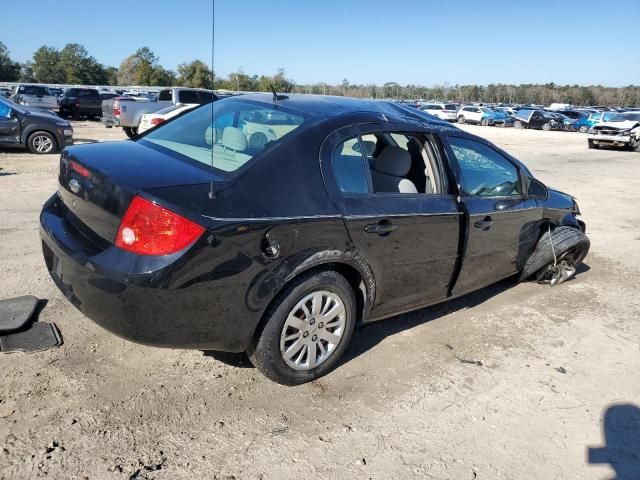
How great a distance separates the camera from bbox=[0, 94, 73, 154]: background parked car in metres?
12.1

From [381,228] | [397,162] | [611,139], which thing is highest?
[397,162]

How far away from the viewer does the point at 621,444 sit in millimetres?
2861

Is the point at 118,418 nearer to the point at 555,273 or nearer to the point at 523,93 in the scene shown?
the point at 555,273

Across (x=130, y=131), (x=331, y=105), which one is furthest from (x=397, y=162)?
(x=130, y=131)

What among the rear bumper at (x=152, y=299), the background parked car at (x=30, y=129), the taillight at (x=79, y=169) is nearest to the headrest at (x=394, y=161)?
the rear bumper at (x=152, y=299)

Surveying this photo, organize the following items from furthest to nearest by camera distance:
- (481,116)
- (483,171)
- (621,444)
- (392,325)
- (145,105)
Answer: (481,116) < (145,105) < (483,171) < (392,325) < (621,444)

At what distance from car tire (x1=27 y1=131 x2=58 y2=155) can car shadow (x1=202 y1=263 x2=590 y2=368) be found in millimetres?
11291

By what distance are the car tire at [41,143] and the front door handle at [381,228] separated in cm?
1191

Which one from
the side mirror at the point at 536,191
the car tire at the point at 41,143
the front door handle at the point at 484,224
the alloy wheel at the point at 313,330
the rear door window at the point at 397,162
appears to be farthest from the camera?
the car tire at the point at 41,143

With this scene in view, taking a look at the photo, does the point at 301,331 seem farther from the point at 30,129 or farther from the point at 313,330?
the point at 30,129

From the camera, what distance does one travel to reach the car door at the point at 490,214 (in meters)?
3.98

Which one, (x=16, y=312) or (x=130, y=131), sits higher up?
(x=130, y=131)

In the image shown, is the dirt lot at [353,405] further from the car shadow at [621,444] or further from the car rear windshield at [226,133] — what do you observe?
the car rear windshield at [226,133]

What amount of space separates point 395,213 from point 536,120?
133 ft
